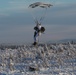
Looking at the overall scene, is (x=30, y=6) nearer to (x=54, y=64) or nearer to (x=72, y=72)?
(x=54, y=64)

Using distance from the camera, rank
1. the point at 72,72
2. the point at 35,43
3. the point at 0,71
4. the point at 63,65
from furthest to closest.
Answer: the point at 35,43, the point at 63,65, the point at 0,71, the point at 72,72

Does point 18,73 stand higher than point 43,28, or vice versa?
point 43,28

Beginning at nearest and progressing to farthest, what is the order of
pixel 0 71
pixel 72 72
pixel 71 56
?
pixel 72 72, pixel 0 71, pixel 71 56

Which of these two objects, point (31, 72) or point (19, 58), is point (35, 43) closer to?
point (19, 58)

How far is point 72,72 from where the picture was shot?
18.1 meters

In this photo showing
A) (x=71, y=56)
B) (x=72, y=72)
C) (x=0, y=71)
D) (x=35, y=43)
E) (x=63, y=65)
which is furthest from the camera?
(x=71, y=56)

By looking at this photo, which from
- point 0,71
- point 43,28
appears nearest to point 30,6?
point 43,28

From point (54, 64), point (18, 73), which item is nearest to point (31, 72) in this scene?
point (18, 73)

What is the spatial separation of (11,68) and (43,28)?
392 centimetres

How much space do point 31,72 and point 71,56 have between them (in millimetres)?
6609

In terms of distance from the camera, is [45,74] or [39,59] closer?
[45,74]

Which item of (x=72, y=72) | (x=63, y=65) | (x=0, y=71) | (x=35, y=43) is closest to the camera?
(x=72, y=72)

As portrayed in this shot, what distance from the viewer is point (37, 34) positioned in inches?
914

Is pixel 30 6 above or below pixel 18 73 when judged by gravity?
above
